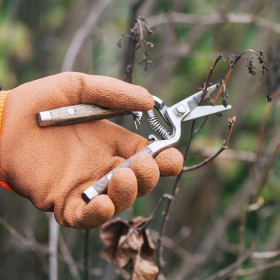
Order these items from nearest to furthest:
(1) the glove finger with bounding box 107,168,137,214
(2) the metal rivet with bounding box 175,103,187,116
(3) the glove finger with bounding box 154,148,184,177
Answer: (1) the glove finger with bounding box 107,168,137,214, (3) the glove finger with bounding box 154,148,184,177, (2) the metal rivet with bounding box 175,103,187,116

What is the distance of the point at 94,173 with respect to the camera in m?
1.10

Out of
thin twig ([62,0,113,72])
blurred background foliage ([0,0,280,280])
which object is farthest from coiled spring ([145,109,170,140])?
blurred background foliage ([0,0,280,280])

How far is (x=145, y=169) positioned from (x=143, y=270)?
45 cm

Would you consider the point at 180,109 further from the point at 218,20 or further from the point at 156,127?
the point at 218,20

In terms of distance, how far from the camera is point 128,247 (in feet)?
4.06

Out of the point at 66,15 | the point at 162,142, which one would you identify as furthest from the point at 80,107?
the point at 66,15

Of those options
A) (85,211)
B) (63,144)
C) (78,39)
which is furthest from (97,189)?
(78,39)

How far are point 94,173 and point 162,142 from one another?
0.68ft

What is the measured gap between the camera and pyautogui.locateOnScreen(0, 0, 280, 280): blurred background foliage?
8.36ft

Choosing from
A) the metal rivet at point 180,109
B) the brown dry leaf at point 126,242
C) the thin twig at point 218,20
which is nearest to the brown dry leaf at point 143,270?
the brown dry leaf at point 126,242

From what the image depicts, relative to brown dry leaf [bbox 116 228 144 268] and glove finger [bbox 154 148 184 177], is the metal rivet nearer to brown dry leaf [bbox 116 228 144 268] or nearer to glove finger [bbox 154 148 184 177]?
glove finger [bbox 154 148 184 177]

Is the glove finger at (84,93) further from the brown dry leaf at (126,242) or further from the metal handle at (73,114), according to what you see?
the brown dry leaf at (126,242)

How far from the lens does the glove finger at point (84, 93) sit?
1068mm

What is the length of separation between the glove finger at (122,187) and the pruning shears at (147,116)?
0.19 feet
